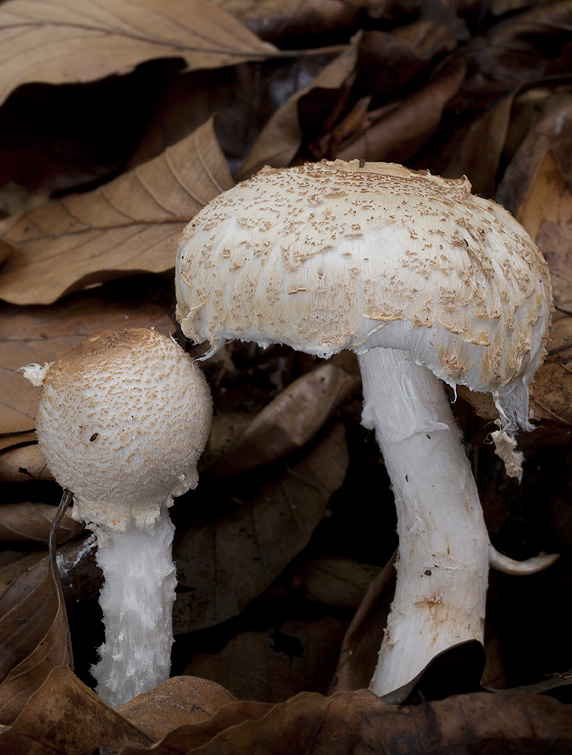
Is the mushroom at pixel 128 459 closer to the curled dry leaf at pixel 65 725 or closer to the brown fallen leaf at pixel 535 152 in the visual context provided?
the curled dry leaf at pixel 65 725

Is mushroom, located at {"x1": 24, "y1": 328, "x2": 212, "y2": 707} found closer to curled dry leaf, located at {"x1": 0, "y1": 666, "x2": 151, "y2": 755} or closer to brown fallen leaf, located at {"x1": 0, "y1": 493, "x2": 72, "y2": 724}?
brown fallen leaf, located at {"x1": 0, "y1": 493, "x2": 72, "y2": 724}

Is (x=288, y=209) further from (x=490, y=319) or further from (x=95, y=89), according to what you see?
(x=95, y=89)

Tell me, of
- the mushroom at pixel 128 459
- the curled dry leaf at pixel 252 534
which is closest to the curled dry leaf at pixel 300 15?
the curled dry leaf at pixel 252 534

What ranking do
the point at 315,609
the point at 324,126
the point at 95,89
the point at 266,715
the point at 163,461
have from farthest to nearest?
the point at 95,89 < the point at 324,126 < the point at 315,609 < the point at 163,461 < the point at 266,715

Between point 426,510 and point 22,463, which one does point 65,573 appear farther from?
point 426,510

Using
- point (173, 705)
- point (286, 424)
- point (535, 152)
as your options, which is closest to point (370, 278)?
point (286, 424)

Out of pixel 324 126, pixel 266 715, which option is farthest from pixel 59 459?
pixel 324 126
